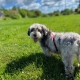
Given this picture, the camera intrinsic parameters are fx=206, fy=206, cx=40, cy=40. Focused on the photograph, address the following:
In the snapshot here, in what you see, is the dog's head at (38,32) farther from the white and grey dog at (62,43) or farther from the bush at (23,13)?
the bush at (23,13)

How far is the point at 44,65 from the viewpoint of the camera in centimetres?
729

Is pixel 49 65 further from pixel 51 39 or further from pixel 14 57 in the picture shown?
pixel 14 57

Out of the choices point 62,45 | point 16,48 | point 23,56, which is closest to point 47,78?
point 62,45

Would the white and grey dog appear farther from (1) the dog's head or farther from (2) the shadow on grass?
(2) the shadow on grass

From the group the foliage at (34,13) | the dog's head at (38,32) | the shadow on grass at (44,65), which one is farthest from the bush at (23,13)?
the dog's head at (38,32)

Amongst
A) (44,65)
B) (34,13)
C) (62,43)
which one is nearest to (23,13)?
(34,13)

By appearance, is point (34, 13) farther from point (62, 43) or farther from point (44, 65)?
point (62, 43)

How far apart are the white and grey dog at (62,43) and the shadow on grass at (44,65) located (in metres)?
0.29

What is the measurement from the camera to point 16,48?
9.92 metres

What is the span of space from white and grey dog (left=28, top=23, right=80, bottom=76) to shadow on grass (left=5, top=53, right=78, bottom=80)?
292mm

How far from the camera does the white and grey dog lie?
628 centimetres

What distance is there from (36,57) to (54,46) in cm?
108

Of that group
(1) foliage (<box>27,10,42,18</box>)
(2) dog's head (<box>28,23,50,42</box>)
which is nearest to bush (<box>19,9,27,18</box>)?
(1) foliage (<box>27,10,42,18</box>)

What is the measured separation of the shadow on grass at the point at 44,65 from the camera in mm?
6618
